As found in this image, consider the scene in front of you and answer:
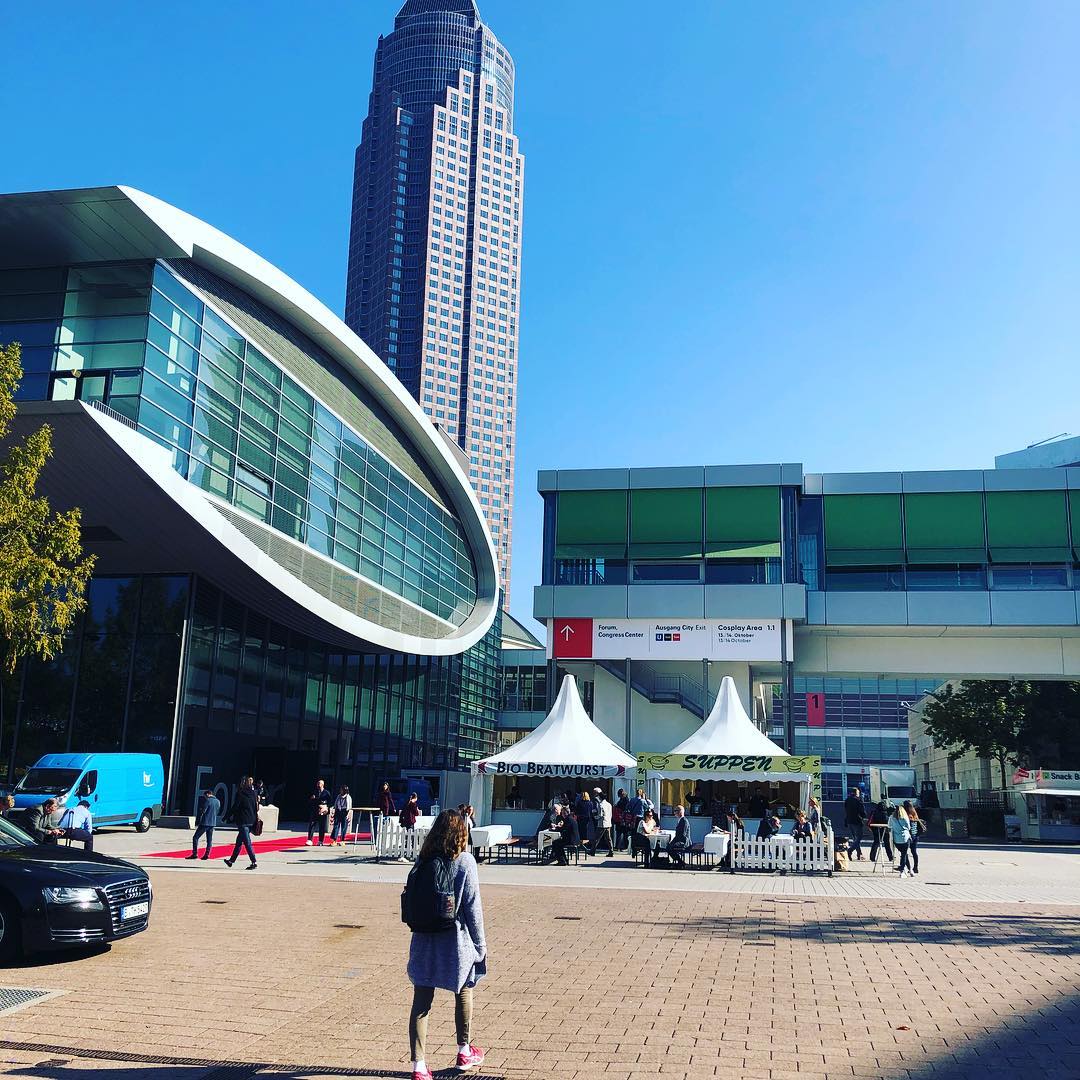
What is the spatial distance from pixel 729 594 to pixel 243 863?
2053 centimetres

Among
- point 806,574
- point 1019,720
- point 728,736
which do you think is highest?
point 806,574

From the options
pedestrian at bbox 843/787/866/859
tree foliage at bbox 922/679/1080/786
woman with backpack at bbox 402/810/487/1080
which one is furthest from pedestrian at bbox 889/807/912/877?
tree foliage at bbox 922/679/1080/786

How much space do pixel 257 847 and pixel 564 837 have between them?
7.42 m

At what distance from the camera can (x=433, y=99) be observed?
575 ft

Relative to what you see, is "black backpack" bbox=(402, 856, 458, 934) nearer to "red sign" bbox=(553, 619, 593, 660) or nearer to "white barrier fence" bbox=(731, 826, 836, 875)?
"white barrier fence" bbox=(731, 826, 836, 875)

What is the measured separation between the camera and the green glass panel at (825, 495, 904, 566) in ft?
120

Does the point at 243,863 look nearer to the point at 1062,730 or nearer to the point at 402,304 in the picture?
the point at 1062,730

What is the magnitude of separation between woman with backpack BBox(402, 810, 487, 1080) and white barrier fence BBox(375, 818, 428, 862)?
15.2 meters

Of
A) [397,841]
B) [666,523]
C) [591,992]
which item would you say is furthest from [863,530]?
[591,992]

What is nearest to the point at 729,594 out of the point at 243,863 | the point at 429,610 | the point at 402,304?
the point at 429,610

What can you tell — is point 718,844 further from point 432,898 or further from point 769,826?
point 432,898

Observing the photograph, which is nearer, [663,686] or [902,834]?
[902,834]

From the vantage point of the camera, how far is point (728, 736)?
25.0m

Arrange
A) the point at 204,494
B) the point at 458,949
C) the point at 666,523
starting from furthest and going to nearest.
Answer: the point at 666,523, the point at 204,494, the point at 458,949
